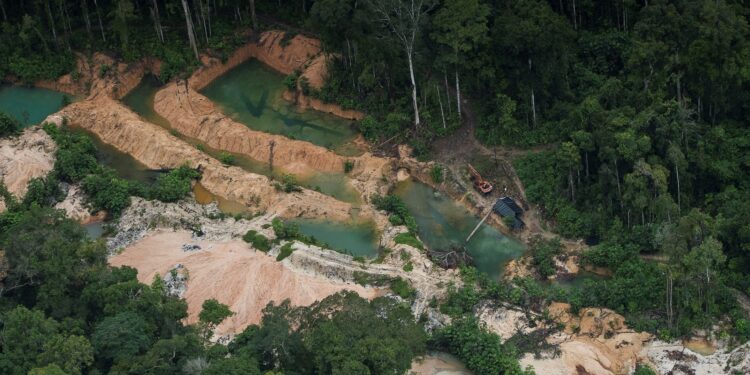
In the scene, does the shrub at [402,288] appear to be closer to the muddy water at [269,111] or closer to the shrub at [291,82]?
the muddy water at [269,111]

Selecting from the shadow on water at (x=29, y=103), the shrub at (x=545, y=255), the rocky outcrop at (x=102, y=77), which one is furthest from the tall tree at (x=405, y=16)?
the shadow on water at (x=29, y=103)

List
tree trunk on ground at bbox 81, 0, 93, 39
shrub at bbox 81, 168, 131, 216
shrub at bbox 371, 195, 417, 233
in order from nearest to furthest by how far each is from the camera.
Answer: shrub at bbox 371, 195, 417, 233 < shrub at bbox 81, 168, 131, 216 < tree trunk on ground at bbox 81, 0, 93, 39

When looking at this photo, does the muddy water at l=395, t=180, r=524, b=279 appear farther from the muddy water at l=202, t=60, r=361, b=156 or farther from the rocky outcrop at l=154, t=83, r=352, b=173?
the muddy water at l=202, t=60, r=361, b=156

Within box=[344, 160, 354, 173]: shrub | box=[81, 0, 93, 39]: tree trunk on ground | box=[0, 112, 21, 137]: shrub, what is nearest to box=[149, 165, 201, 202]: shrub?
box=[344, 160, 354, 173]: shrub

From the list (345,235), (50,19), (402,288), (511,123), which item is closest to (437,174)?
(511,123)

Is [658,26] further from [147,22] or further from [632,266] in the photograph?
[147,22]
